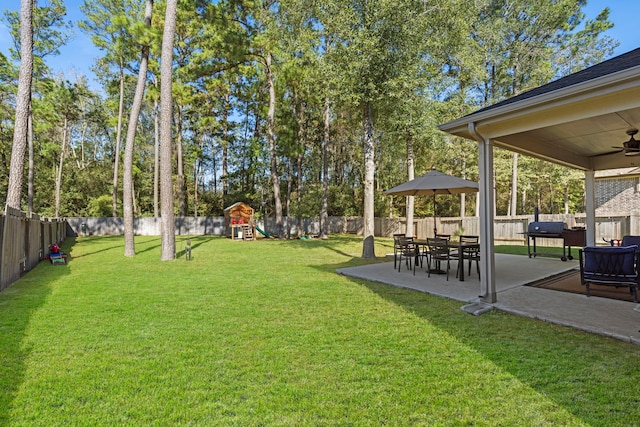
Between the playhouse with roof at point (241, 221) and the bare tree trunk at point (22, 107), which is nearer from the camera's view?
the bare tree trunk at point (22, 107)

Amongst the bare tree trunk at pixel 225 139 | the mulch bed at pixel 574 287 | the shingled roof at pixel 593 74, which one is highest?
the bare tree trunk at pixel 225 139

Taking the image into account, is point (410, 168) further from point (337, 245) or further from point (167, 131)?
point (167, 131)

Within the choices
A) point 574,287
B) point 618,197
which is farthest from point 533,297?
point 618,197

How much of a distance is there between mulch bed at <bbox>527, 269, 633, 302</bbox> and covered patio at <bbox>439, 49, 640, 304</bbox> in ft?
1.81

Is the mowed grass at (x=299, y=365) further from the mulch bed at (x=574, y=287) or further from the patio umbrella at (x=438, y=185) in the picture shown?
the patio umbrella at (x=438, y=185)

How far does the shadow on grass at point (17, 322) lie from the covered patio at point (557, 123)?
532 centimetres

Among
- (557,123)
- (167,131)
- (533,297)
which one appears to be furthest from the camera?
(167,131)

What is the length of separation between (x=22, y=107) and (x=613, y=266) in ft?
40.7

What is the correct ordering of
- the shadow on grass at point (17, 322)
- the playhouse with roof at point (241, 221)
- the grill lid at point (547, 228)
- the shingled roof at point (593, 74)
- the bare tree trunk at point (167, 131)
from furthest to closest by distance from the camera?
1. the playhouse with roof at point (241, 221)
2. the bare tree trunk at point (167, 131)
3. the grill lid at point (547, 228)
4. the shingled roof at point (593, 74)
5. the shadow on grass at point (17, 322)

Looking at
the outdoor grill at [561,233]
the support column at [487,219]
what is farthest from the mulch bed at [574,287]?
the outdoor grill at [561,233]

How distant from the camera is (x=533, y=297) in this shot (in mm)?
5051

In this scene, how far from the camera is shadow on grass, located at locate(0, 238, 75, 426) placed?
100 inches

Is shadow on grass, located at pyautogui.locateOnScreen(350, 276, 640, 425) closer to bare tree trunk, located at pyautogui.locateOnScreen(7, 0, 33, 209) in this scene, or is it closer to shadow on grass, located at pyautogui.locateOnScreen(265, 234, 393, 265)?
shadow on grass, located at pyautogui.locateOnScreen(265, 234, 393, 265)

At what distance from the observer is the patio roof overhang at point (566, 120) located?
3.33 m
